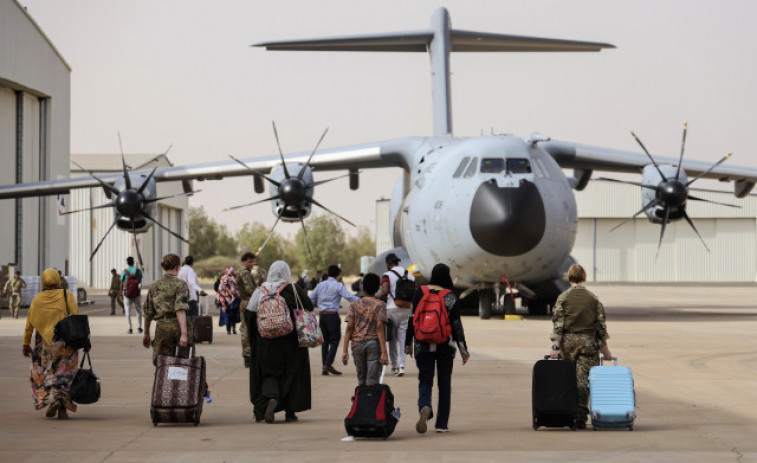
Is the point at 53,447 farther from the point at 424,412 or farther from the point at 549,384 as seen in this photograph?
the point at 549,384

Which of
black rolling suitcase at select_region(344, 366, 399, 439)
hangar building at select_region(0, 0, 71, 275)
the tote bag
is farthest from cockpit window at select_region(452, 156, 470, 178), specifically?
hangar building at select_region(0, 0, 71, 275)

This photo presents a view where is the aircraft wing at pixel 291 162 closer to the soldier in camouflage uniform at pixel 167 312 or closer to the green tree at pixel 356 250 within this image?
the soldier in camouflage uniform at pixel 167 312

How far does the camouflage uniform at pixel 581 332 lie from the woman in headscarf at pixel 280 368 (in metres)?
2.24

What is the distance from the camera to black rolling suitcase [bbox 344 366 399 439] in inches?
330

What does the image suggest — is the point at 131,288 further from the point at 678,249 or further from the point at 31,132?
the point at 678,249

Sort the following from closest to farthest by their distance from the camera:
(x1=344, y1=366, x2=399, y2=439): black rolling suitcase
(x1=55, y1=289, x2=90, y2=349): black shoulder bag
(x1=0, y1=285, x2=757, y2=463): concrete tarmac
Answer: (x1=0, y1=285, x2=757, y2=463): concrete tarmac < (x1=344, y1=366, x2=399, y2=439): black rolling suitcase < (x1=55, y1=289, x2=90, y2=349): black shoulder bag

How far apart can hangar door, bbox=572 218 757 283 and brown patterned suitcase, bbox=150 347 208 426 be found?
53726 millimetres

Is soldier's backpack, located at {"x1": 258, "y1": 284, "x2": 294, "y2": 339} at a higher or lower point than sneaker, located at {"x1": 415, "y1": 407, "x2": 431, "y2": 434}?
higher

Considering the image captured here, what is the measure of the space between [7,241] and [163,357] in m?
26.8

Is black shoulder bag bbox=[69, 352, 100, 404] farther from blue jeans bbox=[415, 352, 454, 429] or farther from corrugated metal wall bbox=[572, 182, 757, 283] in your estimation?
corrugated metal wall bbox=[572, 182, 757, 283]

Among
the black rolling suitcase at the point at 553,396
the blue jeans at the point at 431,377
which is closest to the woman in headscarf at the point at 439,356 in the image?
the blue jeans at the point at 431,377

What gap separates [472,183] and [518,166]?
37.8 inches

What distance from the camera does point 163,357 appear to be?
369 inches

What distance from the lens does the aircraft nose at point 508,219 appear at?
20.2m
